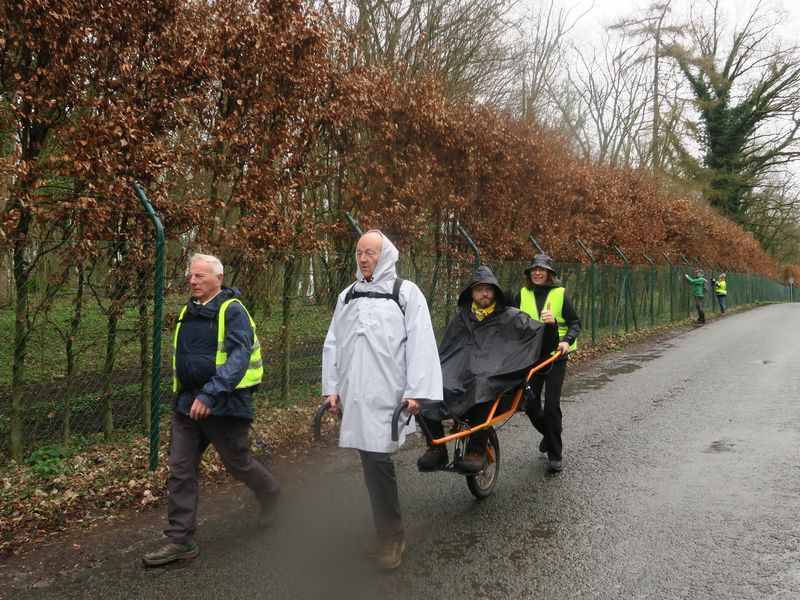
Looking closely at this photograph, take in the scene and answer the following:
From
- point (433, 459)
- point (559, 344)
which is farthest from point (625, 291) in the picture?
point (433, 459)

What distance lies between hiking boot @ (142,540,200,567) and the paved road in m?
0.05

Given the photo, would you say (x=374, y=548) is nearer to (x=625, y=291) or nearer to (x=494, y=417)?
(x=494, y=417)

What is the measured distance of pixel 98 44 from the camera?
Result: 6098mm

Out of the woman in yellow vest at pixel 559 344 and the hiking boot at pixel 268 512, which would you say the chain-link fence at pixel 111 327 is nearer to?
the hiking boot at pixel 268 512

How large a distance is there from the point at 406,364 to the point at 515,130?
1001 centimetres

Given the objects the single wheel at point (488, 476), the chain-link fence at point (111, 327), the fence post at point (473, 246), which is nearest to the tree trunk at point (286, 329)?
the chain-link fence at point (111, 327)

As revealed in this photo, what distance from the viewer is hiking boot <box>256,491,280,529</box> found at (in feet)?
15.1

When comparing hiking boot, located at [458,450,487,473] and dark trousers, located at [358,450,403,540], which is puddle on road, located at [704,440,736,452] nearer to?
hiking boot, located at [458,450,487,473]

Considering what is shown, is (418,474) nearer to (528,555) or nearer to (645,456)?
Answer: (528,555)

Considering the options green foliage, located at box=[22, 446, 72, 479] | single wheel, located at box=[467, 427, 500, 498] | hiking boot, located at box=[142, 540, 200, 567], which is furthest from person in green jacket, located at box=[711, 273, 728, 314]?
hiking boot, located at box=[142, 540, 200, 567]

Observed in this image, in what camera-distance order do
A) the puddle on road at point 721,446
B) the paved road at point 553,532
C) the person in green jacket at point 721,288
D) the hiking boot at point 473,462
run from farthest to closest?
the person in green jacket at point 721,288, the puddle on road at point 721,446, the hiking boot at point 473,462, the paved road at point 553,532

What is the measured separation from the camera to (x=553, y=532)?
177 inches

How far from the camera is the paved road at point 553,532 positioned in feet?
12.2

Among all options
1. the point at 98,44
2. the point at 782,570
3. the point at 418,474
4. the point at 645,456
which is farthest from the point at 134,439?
the point at 782,570
